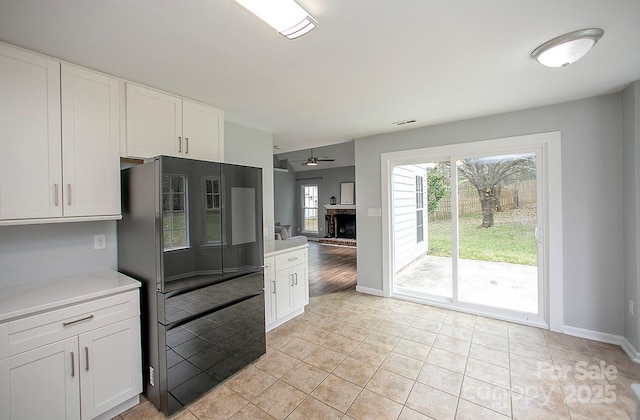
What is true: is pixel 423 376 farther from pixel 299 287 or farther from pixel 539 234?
pixel 539 234

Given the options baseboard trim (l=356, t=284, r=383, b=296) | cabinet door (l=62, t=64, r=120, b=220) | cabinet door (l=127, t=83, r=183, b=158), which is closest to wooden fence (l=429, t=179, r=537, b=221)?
baseboard trim (l=356, t=284, r=383, b=296)

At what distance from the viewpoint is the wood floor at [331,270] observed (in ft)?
14.5

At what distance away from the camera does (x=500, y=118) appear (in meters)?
3.07

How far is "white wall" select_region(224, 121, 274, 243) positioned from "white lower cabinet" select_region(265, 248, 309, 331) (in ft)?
2.25

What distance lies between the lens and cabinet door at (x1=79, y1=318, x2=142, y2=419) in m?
1.64

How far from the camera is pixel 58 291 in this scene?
171cm

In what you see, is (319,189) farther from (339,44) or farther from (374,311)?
(339,44)

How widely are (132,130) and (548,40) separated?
2.97 m

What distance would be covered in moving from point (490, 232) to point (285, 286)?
2.56 m

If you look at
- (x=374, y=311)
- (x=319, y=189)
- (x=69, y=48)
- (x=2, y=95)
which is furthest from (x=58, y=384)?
(x=319, y=189)

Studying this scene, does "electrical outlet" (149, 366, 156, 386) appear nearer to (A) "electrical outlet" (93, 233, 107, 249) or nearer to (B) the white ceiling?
(A) "electrical outlet" (93, 233, 107, 249)

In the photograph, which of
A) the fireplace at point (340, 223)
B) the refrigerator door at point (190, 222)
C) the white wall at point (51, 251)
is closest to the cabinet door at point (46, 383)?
the refrigerator door at point (190, 222)

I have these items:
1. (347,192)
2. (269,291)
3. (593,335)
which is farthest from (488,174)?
(347,192)

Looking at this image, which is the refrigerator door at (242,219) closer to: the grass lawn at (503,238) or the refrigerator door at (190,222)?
the refrigerator door at (190,222)
